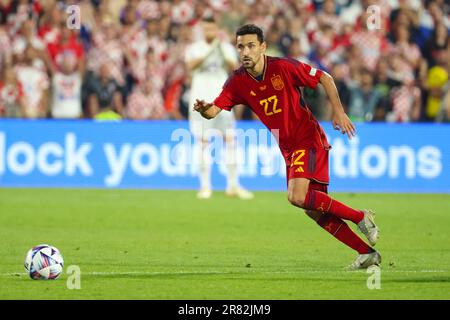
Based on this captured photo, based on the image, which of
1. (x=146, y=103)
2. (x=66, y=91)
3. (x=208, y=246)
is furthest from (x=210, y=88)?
(x=208, y=246)

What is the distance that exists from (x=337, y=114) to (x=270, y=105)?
777mm

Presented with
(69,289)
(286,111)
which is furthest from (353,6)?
(69,289)

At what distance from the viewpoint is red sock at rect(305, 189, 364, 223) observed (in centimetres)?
965

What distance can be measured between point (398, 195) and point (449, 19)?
4.72m

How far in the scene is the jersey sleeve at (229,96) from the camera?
1023cm

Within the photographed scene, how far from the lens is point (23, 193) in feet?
61.3

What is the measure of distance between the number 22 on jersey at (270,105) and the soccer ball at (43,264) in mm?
2381

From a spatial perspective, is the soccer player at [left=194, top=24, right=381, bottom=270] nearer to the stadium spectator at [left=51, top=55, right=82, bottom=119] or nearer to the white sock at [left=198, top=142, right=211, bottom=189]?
the white sock at [left=198, top=142, right=211, bottom=189]

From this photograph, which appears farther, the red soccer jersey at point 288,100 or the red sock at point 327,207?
the red soccer jersey at point 288,100

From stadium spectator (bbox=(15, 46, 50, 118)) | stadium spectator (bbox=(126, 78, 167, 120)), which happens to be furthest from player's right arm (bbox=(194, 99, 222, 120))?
stadium spectator (bbox=(15, 46, 50, 118))

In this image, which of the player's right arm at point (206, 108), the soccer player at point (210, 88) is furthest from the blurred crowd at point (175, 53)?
the player's right arm at point (206, 108)

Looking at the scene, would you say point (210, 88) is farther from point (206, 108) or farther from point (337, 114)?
point (337, 114)

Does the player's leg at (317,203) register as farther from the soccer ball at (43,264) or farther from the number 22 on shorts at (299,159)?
the soccer ball at (43,264)

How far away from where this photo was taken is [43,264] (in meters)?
9.09
